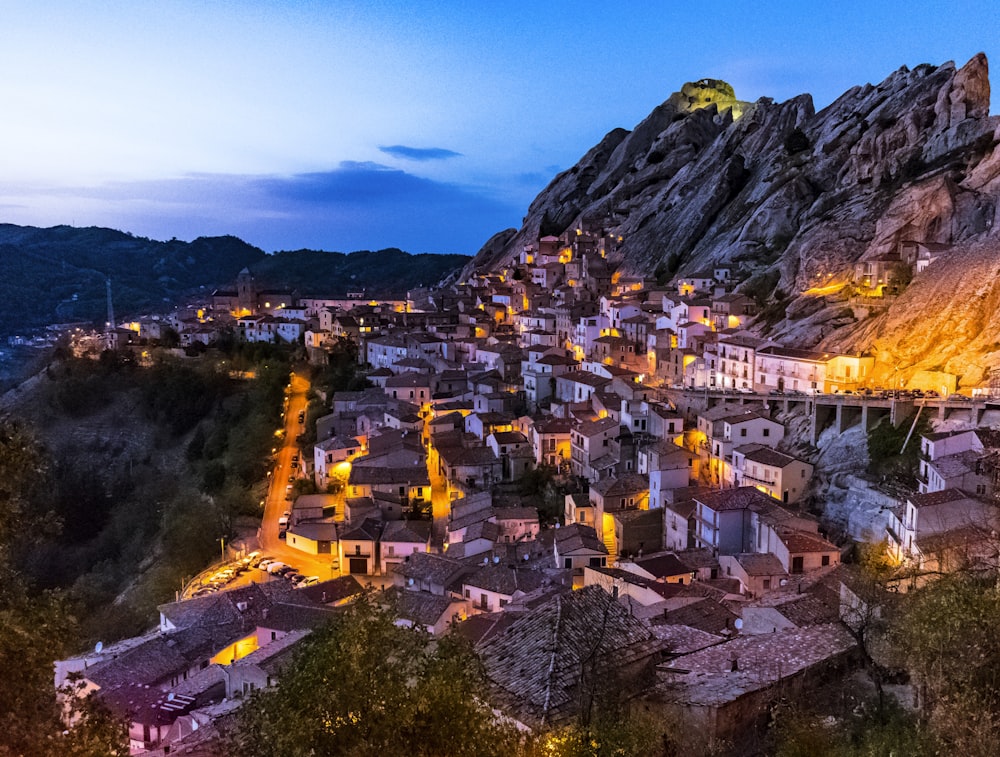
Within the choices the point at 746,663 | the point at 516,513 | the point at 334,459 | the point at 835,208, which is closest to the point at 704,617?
the point at 746,663

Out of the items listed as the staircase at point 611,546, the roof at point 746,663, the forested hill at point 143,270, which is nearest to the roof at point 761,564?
the staircase at point 611,546

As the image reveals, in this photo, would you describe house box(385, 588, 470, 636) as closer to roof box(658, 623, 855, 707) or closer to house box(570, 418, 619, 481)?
roof box(658, 623, 855, 707)

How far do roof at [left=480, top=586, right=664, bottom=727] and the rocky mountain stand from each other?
28.6 m

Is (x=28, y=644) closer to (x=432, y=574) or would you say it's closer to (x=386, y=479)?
(x=432, y=574)

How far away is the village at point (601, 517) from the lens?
42.4 feet

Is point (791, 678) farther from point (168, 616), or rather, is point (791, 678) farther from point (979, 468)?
point (168, 616)

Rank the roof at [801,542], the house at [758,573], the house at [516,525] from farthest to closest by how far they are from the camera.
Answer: the house at [516,525] < the roof at [801,542] < the house at [758,573]

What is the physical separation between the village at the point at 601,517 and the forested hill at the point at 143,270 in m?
54.1

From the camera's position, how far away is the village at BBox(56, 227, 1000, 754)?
12922 mm

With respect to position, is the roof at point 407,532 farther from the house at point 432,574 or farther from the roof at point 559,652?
the roof at point 559,652

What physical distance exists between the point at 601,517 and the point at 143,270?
382ft

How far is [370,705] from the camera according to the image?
7570mm

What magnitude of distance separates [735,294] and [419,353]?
22.8m

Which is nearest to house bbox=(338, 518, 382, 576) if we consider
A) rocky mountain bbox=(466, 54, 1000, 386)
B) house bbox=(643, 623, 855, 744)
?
house bbox=(643, 623, 855, 744)
